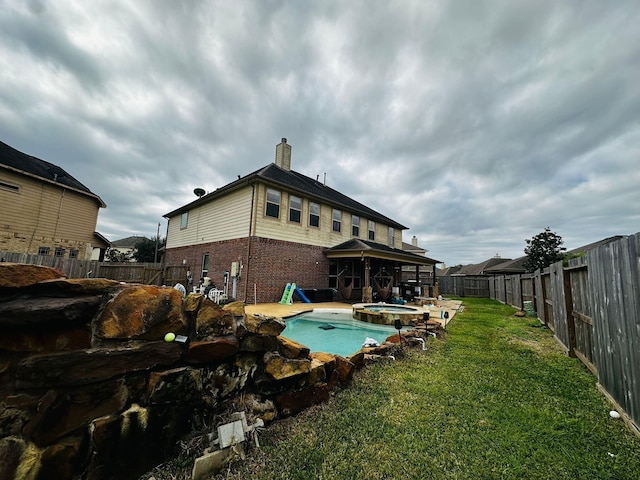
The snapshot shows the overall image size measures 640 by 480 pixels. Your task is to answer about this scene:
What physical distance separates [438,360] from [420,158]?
1396cm

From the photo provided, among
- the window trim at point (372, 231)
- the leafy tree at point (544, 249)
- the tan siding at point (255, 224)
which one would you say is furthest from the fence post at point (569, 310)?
the leafy tree at point (544, 249)

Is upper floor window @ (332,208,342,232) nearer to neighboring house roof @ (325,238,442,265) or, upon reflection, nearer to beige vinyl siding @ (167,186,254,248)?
neighboring house roof @ (325,238,442,265)

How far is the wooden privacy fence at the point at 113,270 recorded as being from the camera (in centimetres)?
1073

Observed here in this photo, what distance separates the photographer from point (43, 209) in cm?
1473

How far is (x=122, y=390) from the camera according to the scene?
1693mm

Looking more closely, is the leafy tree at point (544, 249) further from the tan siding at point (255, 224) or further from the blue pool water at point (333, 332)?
the blue pool water at point (333, 332)

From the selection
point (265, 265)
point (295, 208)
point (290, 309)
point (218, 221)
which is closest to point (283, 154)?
point (295, 208)

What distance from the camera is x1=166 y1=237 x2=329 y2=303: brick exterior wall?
39.9ft

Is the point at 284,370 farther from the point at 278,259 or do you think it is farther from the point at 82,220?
the point at 82,220

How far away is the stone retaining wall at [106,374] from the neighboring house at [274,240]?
10.1 meters

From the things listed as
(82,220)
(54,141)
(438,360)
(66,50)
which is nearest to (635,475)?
(438,360)

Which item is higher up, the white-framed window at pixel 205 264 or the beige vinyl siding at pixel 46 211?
the beige vinyl siding at pixel 46 211

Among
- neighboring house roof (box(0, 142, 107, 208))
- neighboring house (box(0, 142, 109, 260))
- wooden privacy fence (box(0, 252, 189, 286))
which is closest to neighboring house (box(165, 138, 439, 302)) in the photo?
wooden privacy fence (box(0, 252, 189, 286))

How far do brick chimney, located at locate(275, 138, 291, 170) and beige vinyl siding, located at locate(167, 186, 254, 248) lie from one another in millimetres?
4544
